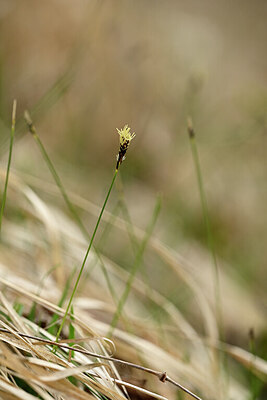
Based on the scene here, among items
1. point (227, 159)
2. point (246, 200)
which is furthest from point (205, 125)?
point (246, 200)

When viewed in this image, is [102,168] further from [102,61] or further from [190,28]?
[190,28]

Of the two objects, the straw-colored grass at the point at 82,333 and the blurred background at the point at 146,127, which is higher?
the blurred background at the point at 146,127

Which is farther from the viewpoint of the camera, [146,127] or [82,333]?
[146,127]

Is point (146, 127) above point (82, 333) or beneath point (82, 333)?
above

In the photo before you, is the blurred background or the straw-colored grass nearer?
the straw-colored grass

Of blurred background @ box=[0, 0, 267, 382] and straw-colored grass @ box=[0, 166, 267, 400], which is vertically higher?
blurred background @ box=[0, 0, 267, 382]

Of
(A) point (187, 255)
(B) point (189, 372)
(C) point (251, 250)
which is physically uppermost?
(C) point (251, 250)

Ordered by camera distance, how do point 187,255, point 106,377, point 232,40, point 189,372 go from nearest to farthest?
point 106,377 → point 189,372 → point 187,255 → point 232,40

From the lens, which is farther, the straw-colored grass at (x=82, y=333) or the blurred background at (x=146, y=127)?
the blurred background at (x=146, y=127)
